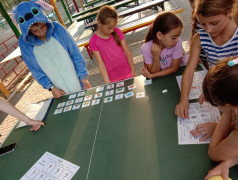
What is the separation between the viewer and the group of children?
2.73 feet

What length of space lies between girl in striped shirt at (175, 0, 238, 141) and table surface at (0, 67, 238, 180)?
0.10 m

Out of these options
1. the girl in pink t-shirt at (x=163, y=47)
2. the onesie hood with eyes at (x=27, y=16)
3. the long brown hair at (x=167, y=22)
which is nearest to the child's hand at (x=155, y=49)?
the girl in pink t-shirt at (x=163, y=47)

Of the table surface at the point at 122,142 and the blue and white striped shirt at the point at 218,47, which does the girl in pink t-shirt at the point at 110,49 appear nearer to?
the table surface at the point at 122,142

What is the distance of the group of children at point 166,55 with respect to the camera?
2.73 feet

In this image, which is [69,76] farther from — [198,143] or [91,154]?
[198,143]

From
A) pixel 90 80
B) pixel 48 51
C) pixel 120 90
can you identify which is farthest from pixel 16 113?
pixel 90 80

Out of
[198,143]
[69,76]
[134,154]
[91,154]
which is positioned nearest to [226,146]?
[198,143]

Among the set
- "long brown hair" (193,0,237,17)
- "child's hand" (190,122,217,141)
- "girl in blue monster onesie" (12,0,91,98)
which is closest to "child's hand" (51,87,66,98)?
"girl in blue monster onesie" (12,0,91,98)

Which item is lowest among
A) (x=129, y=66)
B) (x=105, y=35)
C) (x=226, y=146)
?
(x=129, y=66)

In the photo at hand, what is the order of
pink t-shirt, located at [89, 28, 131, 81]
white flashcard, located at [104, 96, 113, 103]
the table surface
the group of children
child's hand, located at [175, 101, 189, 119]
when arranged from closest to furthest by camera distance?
the group of children → the table surface → child's hand, located at [175, 101, 189, 119] → white flashcard, located at [104, 96, 113, 103] → pink t-shirt, located at [89, 28, 131, 81]

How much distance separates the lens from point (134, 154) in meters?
1.13

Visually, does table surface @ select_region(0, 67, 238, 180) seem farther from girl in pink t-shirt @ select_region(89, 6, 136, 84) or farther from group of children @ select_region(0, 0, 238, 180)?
girl in pink t-shirt @ select_region(89, 6, 136, 84)

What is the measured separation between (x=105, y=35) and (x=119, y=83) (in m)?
0.73

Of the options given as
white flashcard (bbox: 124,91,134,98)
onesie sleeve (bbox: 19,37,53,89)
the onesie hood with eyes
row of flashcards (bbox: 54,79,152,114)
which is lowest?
row of flashcards (bbox: 54,79,152,114)
